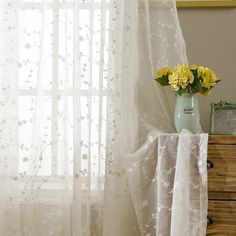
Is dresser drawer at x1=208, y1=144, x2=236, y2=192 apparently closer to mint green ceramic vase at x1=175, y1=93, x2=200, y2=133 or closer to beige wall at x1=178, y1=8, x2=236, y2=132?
mint green ceramic vase at x1=175, y1=93, x2=200, y2=133

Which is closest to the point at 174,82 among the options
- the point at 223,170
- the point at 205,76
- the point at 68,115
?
the point at 205,76

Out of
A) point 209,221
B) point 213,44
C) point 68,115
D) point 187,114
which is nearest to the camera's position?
point 209,221

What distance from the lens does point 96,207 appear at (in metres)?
2.45

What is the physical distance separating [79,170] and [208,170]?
0.60 metres

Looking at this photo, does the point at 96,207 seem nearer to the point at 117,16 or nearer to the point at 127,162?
the point at 127,162

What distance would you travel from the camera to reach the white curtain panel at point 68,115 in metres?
2.42

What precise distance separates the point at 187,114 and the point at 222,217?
0.47 m

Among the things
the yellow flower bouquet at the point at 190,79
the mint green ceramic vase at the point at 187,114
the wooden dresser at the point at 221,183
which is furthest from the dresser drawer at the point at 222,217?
the yellow flower bouquet at the point at 190,79

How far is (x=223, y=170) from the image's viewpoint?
2160 mm

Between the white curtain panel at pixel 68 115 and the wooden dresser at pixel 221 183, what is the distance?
0.34 m

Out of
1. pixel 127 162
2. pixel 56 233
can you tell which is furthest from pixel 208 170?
pixel 56 233

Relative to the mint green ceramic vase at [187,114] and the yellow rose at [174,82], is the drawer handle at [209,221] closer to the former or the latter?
the mint green ceramic vase at [187,114]

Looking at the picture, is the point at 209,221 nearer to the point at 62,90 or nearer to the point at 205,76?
the point at 205,76

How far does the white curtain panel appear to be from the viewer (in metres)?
2.42
